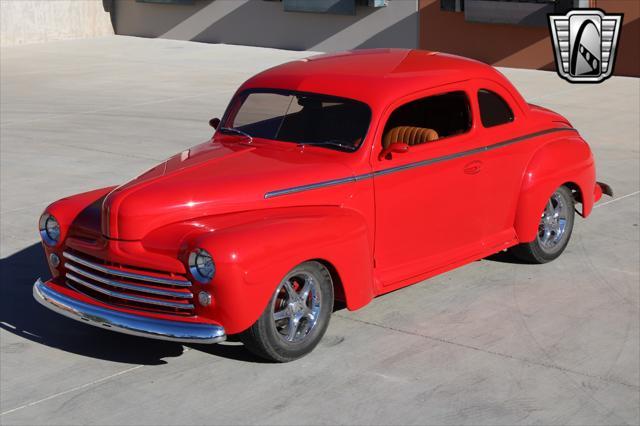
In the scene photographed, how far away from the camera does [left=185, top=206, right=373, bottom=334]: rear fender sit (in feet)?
20.3

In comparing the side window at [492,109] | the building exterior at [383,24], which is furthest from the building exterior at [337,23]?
the side window at [492,109]

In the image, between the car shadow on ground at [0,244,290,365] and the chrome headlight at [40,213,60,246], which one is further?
the chrome headlight at [40,213,60,246]

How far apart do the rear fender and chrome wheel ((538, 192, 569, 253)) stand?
2.15 meters

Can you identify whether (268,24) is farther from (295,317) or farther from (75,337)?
(295,317)

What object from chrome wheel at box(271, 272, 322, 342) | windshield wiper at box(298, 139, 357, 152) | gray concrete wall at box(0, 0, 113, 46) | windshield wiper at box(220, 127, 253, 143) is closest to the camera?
chrome wheel at box(271, 272, 322, 342)

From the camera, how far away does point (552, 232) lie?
8.64 m

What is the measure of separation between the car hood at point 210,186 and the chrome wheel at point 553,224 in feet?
6.92

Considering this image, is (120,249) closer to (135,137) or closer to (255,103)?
(255,103)

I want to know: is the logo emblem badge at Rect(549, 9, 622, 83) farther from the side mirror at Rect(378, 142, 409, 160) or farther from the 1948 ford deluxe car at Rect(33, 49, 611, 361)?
the side mirror at Rect(378, 142, 409, 160)

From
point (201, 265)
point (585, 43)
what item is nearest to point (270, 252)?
point (201, 265)

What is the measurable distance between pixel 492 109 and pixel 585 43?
36.5ft

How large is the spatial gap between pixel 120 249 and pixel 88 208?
70 centimetres

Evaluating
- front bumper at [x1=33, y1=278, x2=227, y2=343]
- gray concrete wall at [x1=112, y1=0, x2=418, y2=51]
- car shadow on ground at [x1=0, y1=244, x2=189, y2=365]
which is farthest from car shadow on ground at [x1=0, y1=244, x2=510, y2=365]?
gray concrete wall at [x1=112, y1=0, x2=418, y2=51]

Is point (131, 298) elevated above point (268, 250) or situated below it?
below
